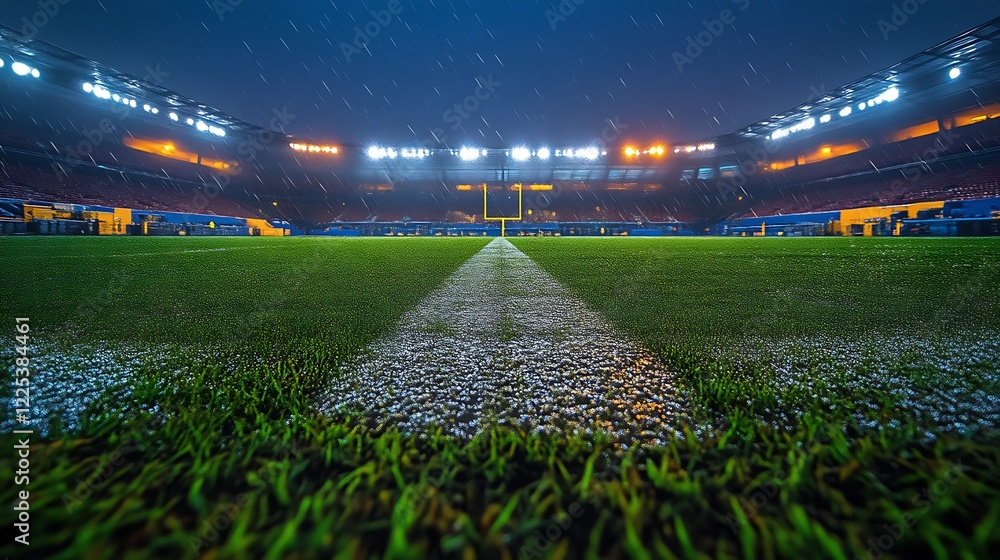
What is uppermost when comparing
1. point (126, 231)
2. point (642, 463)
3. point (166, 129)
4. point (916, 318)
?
point (166, 129)

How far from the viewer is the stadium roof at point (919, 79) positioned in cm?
1917

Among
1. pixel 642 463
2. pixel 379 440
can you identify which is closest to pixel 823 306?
pixel 642 463

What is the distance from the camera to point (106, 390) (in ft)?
3.34

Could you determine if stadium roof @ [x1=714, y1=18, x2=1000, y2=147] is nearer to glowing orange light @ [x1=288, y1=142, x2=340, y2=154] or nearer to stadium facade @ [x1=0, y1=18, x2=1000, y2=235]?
stadium facade @ [x1=0, y1=18, x2=1000, y2=235]

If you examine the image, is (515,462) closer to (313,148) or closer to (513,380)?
(513,380)

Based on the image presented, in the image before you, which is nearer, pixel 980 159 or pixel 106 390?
pixel 106 390

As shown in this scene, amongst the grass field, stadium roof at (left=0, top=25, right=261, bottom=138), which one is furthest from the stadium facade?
the grass field

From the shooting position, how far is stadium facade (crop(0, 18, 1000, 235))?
21719 millimetres

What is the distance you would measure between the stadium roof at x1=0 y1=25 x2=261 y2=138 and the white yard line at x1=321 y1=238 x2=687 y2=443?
30.3 metres

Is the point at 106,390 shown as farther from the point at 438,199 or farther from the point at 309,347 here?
the point at 438,199

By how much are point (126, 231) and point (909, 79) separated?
1691 inches

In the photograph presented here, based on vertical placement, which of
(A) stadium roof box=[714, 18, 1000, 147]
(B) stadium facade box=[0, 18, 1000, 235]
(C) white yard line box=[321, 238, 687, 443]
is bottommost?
(C) white yard line box=[321, 238, 687, 443]

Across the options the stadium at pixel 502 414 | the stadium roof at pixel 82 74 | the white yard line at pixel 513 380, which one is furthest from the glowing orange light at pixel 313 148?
the white yard line at pixel 513 380

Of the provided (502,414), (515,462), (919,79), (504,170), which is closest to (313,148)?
(504,170)
